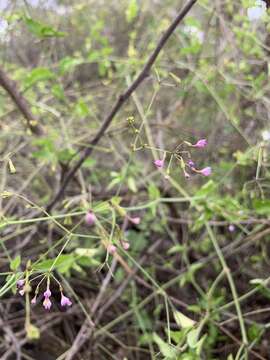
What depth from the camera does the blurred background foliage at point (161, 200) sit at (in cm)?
109

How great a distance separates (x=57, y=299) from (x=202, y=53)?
3.32 ft

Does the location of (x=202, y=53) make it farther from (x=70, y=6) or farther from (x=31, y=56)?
(x=31, y=56)

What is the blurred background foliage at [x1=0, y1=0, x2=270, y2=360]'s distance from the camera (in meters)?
1.09

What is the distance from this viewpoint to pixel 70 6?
218 centimetres

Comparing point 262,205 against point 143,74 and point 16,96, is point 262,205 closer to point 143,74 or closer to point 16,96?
point 143,74

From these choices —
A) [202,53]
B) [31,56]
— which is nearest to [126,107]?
[202,53]

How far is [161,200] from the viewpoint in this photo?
3.58ft

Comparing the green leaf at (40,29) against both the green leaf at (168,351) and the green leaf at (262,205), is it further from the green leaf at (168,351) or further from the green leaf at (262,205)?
the green leaf at (168,351)

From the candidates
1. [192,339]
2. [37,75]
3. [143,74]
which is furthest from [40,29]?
[192,339]

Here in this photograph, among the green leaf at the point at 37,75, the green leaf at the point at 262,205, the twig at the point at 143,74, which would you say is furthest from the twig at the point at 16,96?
the green leaf at the point at 262,205

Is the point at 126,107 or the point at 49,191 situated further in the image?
the point at 126,107

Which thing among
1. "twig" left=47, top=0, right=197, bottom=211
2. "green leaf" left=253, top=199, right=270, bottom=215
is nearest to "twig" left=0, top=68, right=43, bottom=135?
"twig" left=47, top=0, right=197, bottom=211

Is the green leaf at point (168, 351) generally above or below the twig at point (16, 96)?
below

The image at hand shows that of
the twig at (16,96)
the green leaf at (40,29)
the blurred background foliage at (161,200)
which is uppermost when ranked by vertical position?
the green leaf at (40,29)
